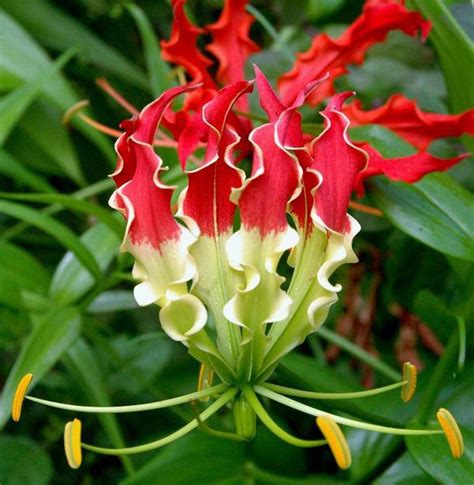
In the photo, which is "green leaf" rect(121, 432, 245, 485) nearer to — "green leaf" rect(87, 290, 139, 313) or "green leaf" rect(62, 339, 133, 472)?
"green leaf" rect(62, 339, 133, 472)

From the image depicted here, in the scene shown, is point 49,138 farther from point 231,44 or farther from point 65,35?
point 231,44

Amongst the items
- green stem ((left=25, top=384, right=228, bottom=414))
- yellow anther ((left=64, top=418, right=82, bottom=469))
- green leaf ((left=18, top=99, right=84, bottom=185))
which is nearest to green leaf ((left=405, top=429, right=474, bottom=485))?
green stem ((left=25, top=384, right=228, bottom=414))

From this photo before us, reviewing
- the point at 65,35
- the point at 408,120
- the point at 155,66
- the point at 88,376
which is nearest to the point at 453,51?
the point at 408,120

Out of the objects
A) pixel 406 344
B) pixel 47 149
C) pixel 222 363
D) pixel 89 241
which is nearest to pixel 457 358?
pixel 222 363

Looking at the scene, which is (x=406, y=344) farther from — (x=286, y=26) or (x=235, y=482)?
(x=286, y=26)

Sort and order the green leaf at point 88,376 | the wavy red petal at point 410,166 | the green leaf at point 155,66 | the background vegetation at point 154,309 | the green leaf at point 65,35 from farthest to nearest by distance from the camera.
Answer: the green leaf at point 65,35
the green leaf at point 155,66
the green leaf at point 88,376
the background vegetation at point 154,309
the wavy red petal at point 410,166

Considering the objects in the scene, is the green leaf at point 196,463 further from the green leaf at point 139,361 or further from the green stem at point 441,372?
the green stem at point 441,372

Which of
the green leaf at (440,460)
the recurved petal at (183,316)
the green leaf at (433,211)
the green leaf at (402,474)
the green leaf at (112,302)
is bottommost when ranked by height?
the green leaf at (402,474)

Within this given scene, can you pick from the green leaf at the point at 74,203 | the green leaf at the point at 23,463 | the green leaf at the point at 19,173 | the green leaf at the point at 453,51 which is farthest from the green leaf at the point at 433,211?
the green leaf at the point at 23,463
